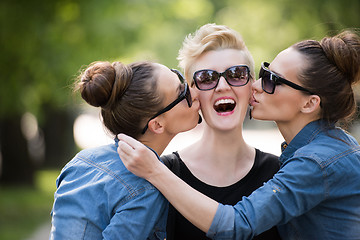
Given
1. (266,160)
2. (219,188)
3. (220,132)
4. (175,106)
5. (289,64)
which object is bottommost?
(219,188)

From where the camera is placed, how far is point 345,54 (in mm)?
2980

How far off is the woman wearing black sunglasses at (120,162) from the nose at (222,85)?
30cm

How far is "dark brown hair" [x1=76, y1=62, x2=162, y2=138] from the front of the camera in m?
2.97

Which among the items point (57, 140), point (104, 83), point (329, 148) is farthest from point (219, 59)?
point (57, 140)

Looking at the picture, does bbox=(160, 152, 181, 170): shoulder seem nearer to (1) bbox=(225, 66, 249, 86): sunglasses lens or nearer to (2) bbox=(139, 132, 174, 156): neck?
(2) bbox=(139, 132, 174, 156): neck

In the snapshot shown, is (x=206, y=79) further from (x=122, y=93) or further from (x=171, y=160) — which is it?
(x=122, y=93)

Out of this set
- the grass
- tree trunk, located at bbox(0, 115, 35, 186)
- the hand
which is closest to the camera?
the hand

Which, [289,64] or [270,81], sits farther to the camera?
[270,81]

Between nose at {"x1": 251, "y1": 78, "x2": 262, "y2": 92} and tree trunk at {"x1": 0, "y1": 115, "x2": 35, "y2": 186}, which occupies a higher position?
nose at {"x1": 251, "y1": 78, "x2": 262, "y2": 92}

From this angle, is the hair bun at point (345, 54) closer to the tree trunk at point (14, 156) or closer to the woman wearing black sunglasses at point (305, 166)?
the woman wearing black sunglasses at point (305, 166)

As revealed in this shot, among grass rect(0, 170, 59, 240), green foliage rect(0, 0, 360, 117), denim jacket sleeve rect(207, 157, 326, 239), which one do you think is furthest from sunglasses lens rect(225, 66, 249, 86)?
grass rect(0, 170, 59, 240)

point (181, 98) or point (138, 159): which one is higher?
point (181, 98)

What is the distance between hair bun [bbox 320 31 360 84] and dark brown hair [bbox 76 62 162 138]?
1.08m

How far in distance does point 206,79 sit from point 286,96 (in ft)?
2.21
